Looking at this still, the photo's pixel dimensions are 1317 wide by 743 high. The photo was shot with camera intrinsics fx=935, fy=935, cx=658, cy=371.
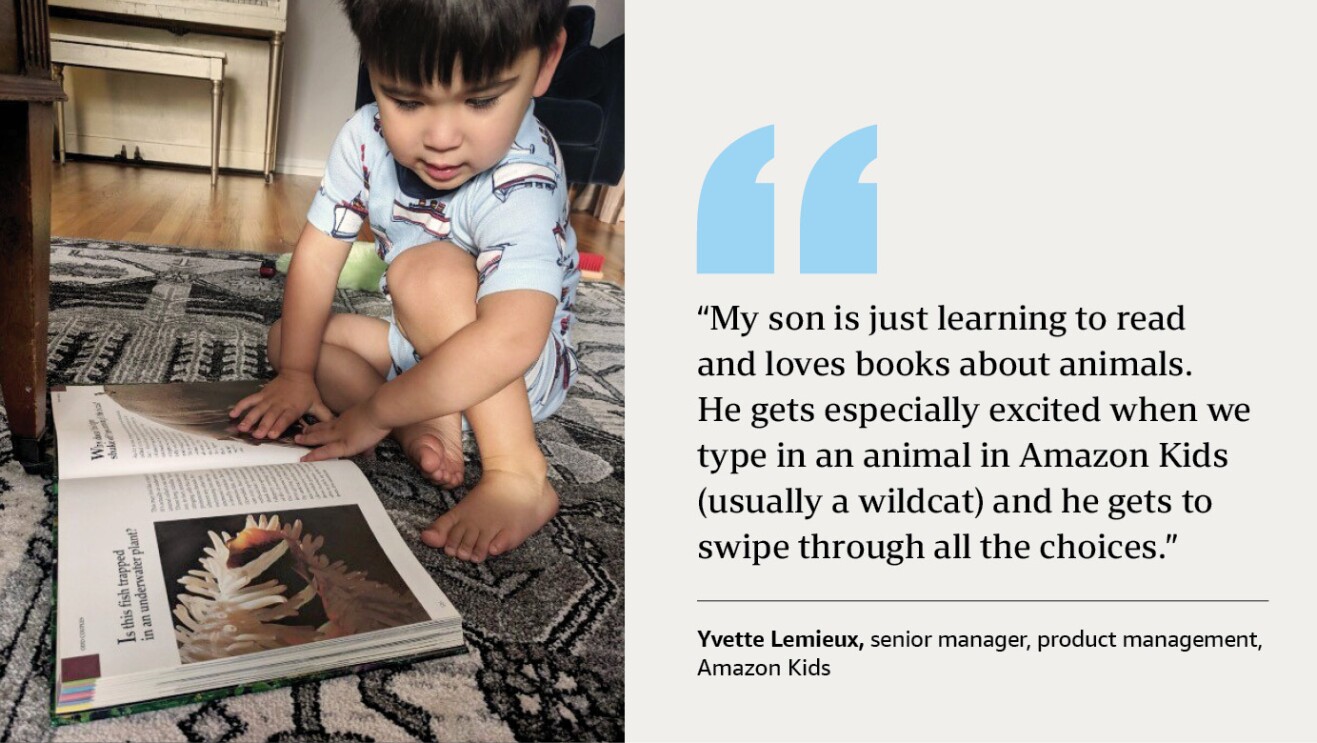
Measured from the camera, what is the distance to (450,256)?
882mm

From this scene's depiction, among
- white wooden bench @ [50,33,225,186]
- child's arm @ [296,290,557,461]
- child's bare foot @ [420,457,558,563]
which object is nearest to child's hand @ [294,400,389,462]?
child's arm @ [296,290,557,461]

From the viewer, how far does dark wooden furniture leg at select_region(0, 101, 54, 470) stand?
0.69m

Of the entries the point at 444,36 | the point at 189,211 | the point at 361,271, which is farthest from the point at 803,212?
the point at 189,211

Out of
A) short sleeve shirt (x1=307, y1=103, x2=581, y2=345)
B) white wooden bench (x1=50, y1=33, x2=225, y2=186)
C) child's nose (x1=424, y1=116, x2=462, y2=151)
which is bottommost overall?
short sleeve shirt (x1=307, y1=103, x2=581, y2=345)

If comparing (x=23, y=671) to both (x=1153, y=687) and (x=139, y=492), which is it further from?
(x=1153, y=687)

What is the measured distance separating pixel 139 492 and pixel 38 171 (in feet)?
0.87

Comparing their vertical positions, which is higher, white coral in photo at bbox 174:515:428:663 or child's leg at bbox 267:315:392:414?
child's leg at bbox 267:315:392:414

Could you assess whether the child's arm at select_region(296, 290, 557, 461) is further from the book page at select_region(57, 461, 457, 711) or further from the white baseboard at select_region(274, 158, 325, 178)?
the white baseboard at select_region(274, 158, 325, 178)

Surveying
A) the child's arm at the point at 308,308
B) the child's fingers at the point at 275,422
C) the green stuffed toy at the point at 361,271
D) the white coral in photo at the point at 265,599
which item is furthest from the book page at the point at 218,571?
the green stuffed toy at the point at 361,271

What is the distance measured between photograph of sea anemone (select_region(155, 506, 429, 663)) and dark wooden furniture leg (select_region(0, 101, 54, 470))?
20 cm

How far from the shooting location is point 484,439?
0.82 metres

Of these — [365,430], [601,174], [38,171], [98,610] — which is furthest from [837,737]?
[601,174]

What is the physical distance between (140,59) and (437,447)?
10.1 ft

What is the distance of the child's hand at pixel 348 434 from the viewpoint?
31.1 inches
